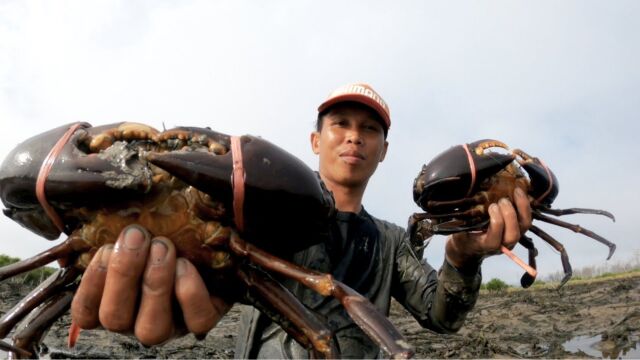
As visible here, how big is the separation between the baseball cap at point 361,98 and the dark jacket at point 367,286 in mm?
811

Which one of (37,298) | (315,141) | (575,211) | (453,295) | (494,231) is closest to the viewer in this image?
(37,298)

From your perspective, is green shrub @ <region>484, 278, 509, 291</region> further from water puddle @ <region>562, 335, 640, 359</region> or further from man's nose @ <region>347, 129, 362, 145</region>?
man's nose @ <region>347, 129, 362, 145</region>

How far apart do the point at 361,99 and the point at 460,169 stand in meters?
1.05

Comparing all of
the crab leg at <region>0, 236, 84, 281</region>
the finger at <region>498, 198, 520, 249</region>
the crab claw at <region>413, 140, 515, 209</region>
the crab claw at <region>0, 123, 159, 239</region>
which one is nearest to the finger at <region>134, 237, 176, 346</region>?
the crab claw at <region>0, 123, 159, 239</region>

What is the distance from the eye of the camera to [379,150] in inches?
151

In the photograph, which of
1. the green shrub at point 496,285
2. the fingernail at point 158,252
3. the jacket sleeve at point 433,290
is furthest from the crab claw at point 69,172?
the green shrub at point 496,285

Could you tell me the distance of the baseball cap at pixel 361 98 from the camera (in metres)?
3.67

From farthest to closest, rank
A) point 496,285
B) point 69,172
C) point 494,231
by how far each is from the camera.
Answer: point 496,285 → point 494,231 → point 69,172

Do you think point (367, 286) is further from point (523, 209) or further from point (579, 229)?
point (579, 229)

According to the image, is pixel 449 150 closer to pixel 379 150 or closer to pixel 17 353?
pixel 379 150

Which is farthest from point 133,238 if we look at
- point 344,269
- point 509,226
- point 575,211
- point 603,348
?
point 603,348

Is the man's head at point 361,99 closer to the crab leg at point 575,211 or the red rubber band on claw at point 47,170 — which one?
the crab leg at point 575,211

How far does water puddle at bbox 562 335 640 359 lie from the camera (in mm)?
10086

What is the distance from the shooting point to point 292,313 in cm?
235
